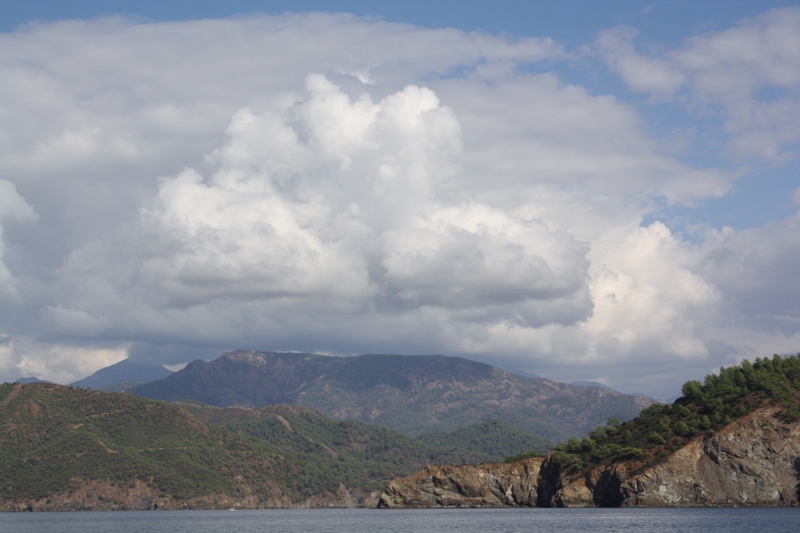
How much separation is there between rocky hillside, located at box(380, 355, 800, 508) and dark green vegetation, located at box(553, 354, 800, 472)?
19cm

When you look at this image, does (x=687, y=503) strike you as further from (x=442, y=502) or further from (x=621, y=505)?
(x=442, y=502)

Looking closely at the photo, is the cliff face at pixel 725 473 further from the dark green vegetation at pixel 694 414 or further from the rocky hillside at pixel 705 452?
the dark green vegetation at pixel 694 414

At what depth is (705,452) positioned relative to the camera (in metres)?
152

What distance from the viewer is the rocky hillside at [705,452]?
147750mm

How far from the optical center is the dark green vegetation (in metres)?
154

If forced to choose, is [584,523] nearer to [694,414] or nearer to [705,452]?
[705,452]

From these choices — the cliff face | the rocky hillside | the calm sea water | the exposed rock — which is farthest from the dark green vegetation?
the calm sea water

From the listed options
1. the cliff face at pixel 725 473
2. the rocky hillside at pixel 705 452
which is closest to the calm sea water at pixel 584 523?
the cliff face at pixel 725 473

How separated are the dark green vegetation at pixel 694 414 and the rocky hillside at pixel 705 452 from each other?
0.62 feet

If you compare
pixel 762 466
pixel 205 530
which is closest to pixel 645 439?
pixel 762 466

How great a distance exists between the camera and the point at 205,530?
6097 inches

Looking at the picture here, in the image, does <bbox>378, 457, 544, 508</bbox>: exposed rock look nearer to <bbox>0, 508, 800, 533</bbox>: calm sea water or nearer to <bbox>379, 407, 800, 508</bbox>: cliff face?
<bbox>379, 407, 800, 508</bbox>: cliff face

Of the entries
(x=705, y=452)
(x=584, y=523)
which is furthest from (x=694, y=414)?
(x=584, y=523)

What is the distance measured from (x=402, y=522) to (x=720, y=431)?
2327 inches
